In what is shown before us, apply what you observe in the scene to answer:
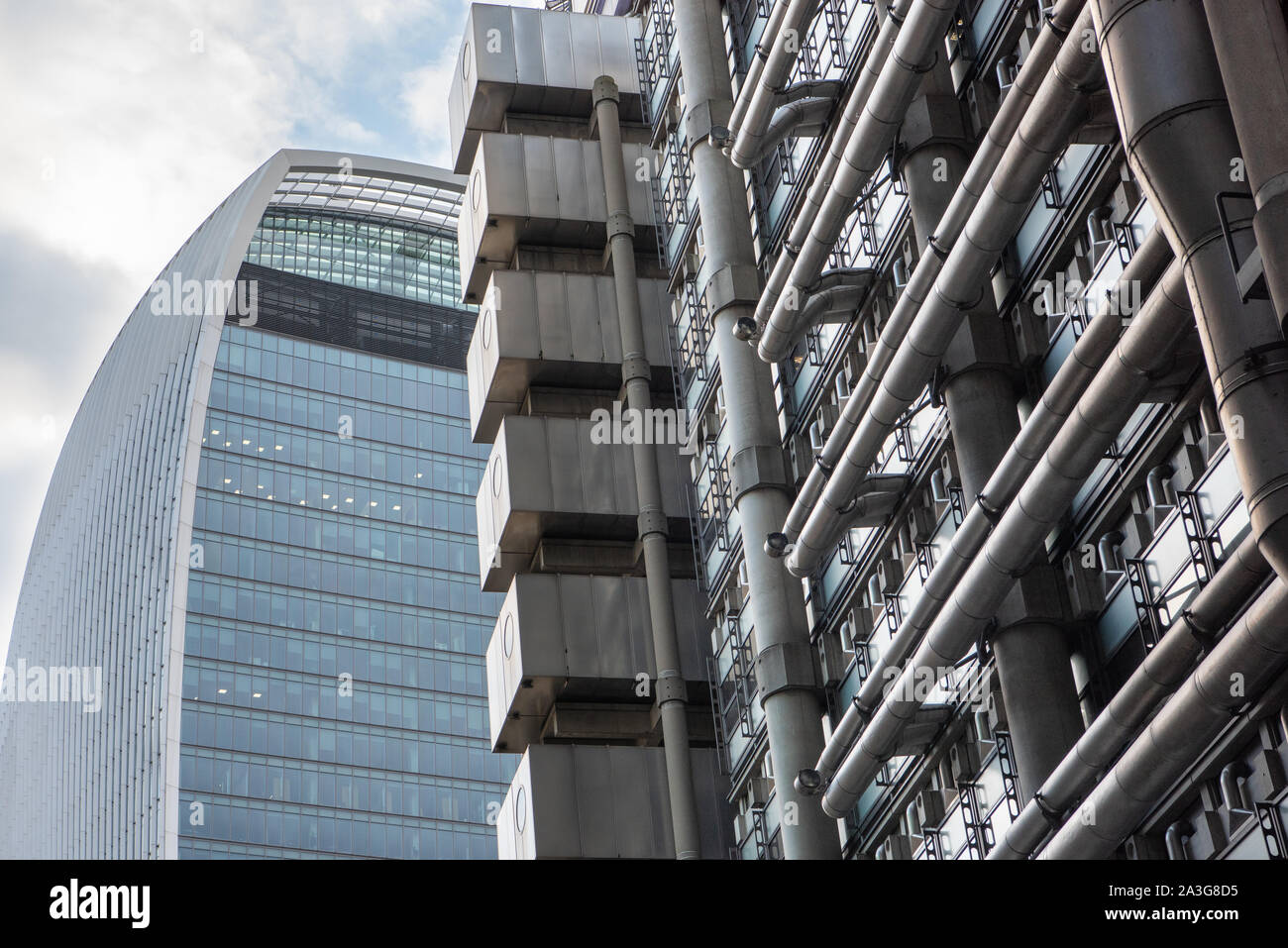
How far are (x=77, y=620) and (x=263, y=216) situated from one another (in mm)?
47109

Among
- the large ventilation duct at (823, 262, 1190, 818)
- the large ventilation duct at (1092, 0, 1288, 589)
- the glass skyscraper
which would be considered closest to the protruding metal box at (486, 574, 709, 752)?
the large ventilation duct at (823, 262, 1190, 818)

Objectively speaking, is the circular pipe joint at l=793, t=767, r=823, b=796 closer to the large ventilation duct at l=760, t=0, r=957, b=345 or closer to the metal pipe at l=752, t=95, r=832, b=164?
the large ventilation duct at l=760, t=0, r=957, b=345

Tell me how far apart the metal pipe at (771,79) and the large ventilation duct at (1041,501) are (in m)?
12.3

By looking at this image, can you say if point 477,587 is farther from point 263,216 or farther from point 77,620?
point 77,620

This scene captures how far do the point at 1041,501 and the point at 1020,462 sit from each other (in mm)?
1212

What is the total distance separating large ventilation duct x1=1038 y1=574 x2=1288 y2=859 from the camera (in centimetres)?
1800

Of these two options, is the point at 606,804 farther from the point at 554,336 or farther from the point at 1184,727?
the point at 1184,727

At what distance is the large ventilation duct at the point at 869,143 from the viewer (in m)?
27.1

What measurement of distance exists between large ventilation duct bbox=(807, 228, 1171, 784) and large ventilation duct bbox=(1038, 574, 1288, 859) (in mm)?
3386

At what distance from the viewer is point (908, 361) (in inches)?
1078

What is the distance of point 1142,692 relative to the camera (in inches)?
828

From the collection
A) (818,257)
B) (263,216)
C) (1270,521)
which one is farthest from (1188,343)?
(263,216)

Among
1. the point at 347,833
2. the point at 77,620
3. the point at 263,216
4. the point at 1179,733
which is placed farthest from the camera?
the point at 77,620

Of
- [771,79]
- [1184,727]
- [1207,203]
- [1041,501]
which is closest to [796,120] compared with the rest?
[771,79]
